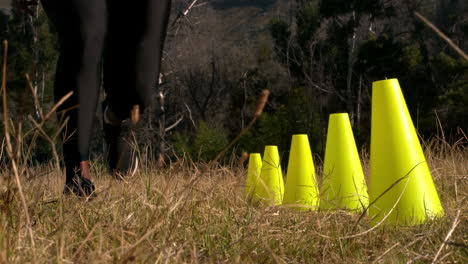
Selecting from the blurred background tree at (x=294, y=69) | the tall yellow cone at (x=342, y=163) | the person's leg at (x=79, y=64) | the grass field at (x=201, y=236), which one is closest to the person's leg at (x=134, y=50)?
the person's leg at (x=79, y=64)

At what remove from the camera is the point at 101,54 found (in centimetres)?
228

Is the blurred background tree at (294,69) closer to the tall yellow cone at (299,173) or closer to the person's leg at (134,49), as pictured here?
the tall yellow cone at (299,173)

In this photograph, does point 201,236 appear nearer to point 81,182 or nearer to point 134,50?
point 81,182

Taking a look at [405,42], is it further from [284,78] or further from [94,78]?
[94,78]

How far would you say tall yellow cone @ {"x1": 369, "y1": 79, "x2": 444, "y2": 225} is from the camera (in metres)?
1.91

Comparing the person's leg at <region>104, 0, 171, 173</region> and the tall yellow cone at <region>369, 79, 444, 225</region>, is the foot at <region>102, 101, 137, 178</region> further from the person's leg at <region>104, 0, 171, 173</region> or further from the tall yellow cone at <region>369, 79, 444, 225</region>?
the tall yellow cone at <region>369, 79, 444, 225</region>

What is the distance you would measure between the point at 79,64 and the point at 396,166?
4.42ft

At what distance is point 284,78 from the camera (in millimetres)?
31219

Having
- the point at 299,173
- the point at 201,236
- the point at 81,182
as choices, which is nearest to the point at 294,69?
the point at 299,173

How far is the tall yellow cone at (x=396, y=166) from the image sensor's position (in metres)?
1.91

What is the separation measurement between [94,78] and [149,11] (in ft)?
1.29

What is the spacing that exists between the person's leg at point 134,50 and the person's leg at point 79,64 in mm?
202

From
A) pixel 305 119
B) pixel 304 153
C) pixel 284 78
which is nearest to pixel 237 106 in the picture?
pixel 284 78

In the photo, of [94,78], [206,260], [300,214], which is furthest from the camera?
[94,78]
